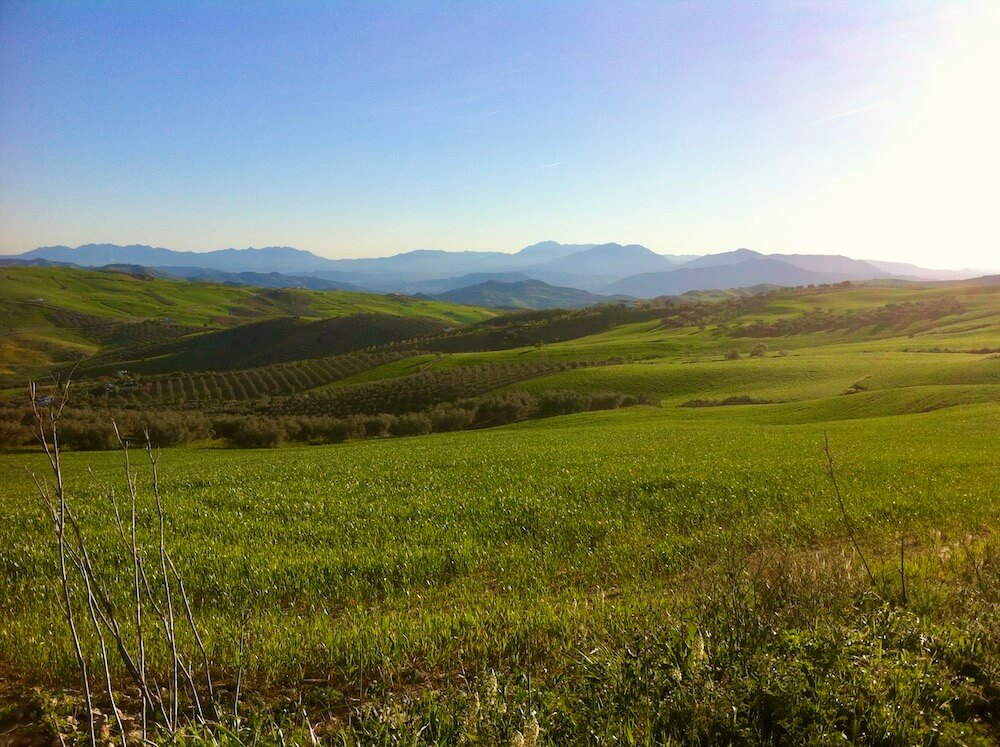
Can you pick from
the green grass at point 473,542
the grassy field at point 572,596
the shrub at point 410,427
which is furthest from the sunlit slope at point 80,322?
the grassy field at point 572,596

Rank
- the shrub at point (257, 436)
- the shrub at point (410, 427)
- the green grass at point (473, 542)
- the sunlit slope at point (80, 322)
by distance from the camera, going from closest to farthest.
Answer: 1. the green grass at point (473, 542)
2. the shrub at point (257, 436)
3. the shrub at point (410, 427)
4. the sunlit slope at point (80, 322)

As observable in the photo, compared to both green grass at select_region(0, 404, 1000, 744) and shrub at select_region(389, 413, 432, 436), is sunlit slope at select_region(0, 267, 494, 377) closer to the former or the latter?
shrub at select_region(389, 413, 432, 436)

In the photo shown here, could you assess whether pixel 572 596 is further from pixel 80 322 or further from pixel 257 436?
pixel 80 322

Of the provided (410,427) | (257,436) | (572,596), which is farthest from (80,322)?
(572,596)

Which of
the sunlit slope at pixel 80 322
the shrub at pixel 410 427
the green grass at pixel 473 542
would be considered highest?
the sunlit slope at pixel 80 322

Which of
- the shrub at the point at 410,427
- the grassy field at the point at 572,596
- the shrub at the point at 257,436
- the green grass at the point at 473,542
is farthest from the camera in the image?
the shrub at the point at 410,427

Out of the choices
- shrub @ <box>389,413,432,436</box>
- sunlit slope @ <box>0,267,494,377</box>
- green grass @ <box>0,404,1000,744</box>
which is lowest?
shrub @ <box>389,413,432,436</box>

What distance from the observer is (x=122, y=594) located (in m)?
8.72

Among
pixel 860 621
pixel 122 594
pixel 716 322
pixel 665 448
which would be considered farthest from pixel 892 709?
pixel 716 322

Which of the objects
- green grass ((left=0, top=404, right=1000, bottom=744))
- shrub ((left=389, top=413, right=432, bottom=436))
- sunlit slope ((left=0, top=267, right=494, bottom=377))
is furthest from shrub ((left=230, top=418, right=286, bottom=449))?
sunlit slope ((left=0, top=267, right=494, bottom=377))

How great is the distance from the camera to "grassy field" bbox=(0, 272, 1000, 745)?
3.98 metres

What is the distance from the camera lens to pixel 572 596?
7598 millimetres

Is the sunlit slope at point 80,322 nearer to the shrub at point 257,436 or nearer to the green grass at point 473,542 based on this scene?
the shrub at point 257,436

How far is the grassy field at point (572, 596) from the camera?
398 centimetres
